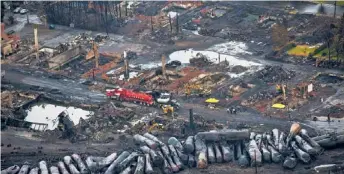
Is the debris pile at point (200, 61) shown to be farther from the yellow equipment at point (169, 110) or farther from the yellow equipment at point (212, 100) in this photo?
the yellow equipment at point (169, 110)

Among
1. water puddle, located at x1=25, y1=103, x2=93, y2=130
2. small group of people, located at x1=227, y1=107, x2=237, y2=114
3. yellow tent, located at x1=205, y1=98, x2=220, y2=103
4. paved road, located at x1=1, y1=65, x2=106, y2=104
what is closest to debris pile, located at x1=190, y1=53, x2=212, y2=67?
yellow tent, located at x1=205, y1=98, x2=220, y2=103

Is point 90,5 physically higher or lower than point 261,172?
higher

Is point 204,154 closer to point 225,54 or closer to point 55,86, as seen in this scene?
point 55,86

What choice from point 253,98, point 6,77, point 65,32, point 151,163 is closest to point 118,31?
point 65,32

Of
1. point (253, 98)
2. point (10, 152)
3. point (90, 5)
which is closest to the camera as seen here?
point (10, 152)

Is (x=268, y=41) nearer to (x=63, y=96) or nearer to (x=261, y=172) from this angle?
(x=63, y=96)

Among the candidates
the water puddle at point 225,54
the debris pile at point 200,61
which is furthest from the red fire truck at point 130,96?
the water puddle at point 225,54
